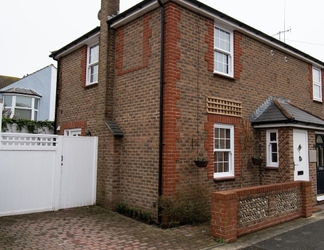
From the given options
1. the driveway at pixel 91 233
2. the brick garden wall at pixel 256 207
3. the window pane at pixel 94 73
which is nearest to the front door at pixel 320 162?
the brick garden wall at pixel 256 207

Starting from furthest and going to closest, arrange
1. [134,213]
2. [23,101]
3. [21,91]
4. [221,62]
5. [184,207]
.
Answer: [23,101] → [21,91] → [221,62] → [134,213] → [184,207]

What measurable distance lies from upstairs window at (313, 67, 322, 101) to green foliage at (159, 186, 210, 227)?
902 cm

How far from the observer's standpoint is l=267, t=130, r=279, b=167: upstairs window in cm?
971

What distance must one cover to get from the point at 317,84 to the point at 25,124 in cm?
1401

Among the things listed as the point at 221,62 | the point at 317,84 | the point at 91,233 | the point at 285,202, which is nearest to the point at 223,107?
the point at 221,62

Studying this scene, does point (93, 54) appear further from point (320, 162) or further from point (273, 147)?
point (320, 162)

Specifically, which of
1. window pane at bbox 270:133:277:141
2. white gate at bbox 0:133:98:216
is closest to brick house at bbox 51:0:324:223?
window pane at bbox 270:133:277:141

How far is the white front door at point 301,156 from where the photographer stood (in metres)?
9.41

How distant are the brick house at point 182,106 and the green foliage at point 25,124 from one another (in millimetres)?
3872

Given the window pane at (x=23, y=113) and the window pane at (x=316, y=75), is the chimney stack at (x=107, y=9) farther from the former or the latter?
the window pane at (x=23, y=113)

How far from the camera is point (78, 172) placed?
29.9 ft

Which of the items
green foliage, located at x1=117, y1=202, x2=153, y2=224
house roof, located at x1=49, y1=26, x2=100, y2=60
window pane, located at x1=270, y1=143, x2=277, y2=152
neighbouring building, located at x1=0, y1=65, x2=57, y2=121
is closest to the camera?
green foliage, located at x1=117, y1=202, x2=153, y2=224

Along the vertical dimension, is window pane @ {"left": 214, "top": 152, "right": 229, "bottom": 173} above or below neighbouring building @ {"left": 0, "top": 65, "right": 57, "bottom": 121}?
below

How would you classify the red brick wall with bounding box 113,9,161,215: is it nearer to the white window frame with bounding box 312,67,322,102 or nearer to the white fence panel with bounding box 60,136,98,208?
the white fence panel with bounding box 60,136,98,208
